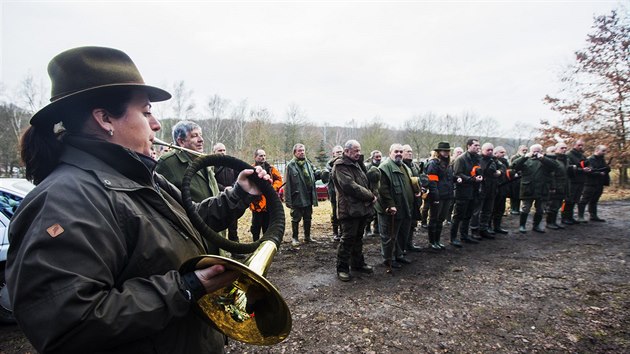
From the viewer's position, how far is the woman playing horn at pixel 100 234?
1039mm

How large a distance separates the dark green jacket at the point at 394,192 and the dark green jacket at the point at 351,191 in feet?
1.51

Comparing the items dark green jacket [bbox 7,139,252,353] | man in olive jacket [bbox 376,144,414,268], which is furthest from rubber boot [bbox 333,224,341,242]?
dark green jacket [bbox 7,139,252,353]

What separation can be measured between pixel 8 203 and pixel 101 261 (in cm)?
475

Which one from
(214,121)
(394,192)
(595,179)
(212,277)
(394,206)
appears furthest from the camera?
(214,121)

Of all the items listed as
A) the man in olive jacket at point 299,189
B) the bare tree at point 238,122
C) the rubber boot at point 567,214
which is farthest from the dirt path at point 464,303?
the bare tree at point 238,122

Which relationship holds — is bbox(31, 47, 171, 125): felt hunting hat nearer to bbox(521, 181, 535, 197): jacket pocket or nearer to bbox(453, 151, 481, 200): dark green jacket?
bbox(453, 151, 481, 200): dark green jacket

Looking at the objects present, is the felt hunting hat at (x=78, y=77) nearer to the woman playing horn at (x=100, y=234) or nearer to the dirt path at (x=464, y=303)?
the woman playing horn at (x=100, y=234)

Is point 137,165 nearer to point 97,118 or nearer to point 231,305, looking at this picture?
point 97,118

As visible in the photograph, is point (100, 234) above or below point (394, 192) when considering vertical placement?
above

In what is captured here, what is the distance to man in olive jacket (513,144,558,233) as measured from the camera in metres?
8.27

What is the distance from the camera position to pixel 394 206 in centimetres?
568

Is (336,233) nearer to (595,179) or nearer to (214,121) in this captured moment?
(595,179)

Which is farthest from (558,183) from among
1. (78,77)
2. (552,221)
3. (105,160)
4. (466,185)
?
(78,77)

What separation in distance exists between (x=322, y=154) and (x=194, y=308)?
70.2 ft
